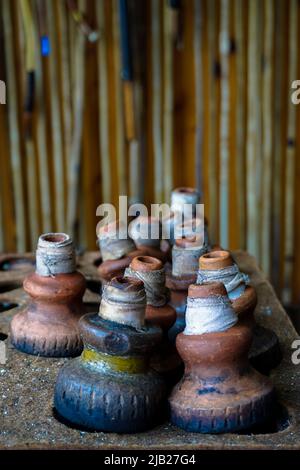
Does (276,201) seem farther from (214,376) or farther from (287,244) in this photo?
(214,376)

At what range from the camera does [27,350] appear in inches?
53.4

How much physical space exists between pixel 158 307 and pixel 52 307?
228 millimetres

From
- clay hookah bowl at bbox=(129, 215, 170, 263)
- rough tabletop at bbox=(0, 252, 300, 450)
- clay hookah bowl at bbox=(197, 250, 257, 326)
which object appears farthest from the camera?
clay hookah bowl at bbox=(129, 215, 170, 263)

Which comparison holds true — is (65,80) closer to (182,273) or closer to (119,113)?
(119,113)

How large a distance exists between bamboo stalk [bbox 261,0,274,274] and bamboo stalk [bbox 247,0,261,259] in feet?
0.08

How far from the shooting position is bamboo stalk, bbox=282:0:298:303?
2545 mm

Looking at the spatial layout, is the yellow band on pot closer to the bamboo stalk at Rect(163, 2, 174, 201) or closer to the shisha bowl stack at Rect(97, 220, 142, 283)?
the shisha bowl stack at Rect(97, 220, 142, 283)

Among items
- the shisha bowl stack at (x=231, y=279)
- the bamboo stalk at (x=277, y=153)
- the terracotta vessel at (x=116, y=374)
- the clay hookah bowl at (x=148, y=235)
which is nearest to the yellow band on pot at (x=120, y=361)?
the terracotta vessel at (x=116, y=374)

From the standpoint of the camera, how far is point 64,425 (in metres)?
1.10

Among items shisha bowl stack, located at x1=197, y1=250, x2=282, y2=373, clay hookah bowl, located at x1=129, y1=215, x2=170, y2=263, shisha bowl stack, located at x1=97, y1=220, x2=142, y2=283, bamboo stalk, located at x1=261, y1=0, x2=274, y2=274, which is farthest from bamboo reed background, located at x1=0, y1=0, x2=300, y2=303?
shisha bowl stack, located at x1=197, y1=250, x2=282, y2=373

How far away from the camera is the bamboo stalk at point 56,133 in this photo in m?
2.57

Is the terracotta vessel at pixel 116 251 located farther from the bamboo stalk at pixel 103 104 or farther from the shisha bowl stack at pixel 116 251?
the bamboo stalk at pixel 103 104
